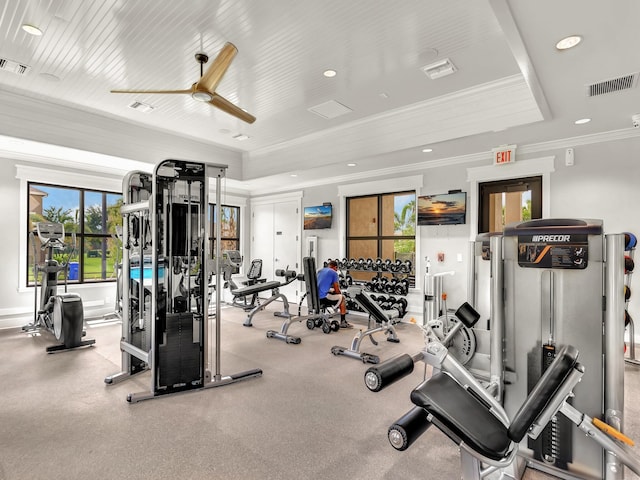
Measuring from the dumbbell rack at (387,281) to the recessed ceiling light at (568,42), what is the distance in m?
3.78

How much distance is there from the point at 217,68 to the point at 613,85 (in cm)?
348

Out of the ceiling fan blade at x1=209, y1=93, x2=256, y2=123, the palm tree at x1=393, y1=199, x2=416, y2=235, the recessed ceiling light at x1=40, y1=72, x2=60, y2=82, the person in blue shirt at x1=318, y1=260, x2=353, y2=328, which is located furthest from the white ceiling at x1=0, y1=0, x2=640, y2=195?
the person in blue shirt at x1=318, y1=260, x2=353, y2=328

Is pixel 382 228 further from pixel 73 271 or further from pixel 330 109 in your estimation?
pixel 73 271

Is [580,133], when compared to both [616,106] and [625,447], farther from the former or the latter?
[625,447]

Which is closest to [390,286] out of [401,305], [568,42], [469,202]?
[401,305]

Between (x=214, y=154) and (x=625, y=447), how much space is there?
6.61m

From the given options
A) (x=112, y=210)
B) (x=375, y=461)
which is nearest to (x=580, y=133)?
(x=375, y=461)

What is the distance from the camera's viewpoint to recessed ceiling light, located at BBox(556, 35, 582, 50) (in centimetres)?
237

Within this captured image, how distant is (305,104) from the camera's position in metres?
4.68

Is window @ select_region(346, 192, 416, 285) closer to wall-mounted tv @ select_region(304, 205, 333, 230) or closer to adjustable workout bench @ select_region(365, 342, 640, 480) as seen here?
wall-mounted tv @ select_region(304, 205, 333, 230)

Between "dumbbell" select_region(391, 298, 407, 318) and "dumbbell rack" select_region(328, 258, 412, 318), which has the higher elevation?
"dumbbell rack" select_region(328, 258, 412, 318)

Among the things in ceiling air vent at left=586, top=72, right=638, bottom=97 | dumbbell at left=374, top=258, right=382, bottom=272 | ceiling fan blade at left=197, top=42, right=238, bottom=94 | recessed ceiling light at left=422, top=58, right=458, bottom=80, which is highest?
recessed ceiling light at left=422, top=58, right=458, bottom=80

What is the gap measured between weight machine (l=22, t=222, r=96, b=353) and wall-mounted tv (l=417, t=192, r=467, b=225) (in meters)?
5.17

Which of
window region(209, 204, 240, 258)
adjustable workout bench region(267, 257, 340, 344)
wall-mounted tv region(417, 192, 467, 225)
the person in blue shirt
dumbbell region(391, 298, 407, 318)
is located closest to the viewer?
adjustable workout bench region(267, 257, 340, 344)
